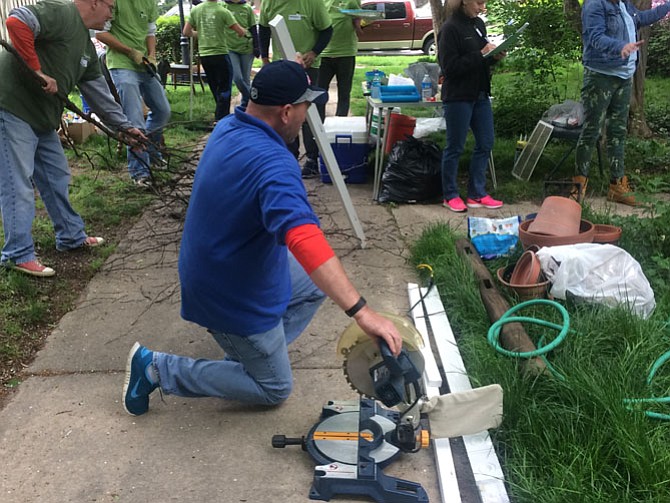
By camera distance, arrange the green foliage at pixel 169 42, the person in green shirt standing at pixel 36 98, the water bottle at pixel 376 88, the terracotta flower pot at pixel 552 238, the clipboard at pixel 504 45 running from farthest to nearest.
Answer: the green foliage at pixel 169 42 < the water bottle at pixel 376 88 < the clipboard at pixel 504 45 < the terracotta flower pot at pixel 552 238 < the person in green shirt standing at pixel 36 98

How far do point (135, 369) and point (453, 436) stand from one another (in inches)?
55.3

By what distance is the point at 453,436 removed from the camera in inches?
99.8

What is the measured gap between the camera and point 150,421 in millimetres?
2918

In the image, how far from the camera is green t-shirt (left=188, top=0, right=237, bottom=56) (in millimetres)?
8031

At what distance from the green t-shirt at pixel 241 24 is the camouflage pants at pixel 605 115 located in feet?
14.9

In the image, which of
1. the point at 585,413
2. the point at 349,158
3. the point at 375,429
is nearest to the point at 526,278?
the point at 585,413

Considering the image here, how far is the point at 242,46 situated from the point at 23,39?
4839 mm

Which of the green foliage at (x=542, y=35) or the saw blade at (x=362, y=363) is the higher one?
the green foliage at (x=542, y=35)

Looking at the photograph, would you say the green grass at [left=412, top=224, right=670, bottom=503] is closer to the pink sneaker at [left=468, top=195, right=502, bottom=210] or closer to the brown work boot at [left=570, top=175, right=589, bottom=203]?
the brown work boot at [left=570, top=175, right=589, bottom=203]

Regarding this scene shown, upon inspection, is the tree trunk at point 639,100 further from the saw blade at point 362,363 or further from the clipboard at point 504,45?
the saw blade at point 362,363

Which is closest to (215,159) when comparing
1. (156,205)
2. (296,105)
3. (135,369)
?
(296,105)

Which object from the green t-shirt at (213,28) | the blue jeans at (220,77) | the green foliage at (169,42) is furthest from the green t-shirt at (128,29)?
the green foliage at (169,42)

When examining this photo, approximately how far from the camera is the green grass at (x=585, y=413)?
2.27 metres

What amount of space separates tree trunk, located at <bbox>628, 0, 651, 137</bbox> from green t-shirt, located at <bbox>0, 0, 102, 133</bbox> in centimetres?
562
